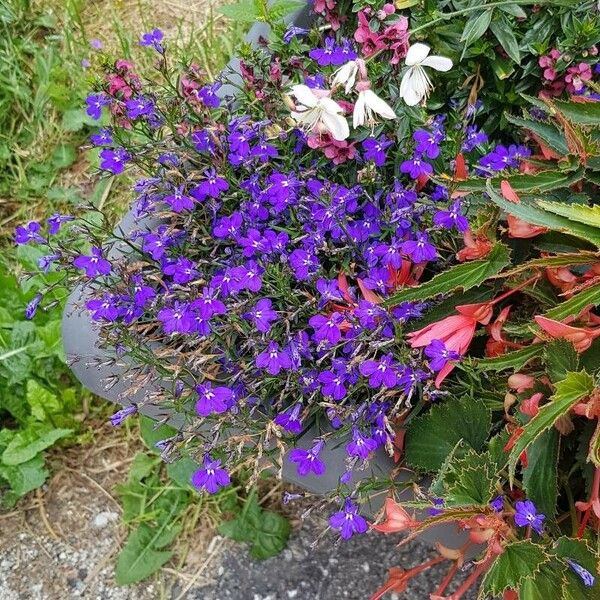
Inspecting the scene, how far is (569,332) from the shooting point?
2.97 feet

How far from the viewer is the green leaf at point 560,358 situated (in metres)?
0.91

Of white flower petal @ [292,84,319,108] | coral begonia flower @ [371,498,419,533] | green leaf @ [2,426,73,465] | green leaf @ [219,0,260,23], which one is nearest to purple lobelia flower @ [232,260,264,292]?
white flower petal @ [292,84,319,108]

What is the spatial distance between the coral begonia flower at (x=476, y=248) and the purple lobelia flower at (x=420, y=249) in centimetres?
6

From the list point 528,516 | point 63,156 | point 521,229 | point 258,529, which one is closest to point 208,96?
point 521,229

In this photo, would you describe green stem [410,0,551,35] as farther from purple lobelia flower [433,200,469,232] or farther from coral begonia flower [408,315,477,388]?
coral begonia flower [408,315,477,388]

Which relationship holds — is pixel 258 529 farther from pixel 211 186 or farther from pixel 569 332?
pixel 569 332

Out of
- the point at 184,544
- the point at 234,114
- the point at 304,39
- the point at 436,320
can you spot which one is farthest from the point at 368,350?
the point at 184,544

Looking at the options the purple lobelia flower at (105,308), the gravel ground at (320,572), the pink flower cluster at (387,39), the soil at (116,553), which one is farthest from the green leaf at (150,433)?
the pink flower cluster at (387,39)

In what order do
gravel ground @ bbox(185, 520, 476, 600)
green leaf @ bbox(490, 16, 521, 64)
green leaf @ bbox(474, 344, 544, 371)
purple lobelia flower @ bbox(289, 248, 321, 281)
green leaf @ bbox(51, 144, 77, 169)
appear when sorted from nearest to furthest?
1. green leaf @ bbox(474, 344, 544, 371)
2. purple lobelia flower @ bbox(289, 248, 321, 281)
3. green leaf @ bbox(490, 16, 521, 64)
4. gravel ground @ bbox(185, 520, 476, 600)
5. green leaf @ bbox(51, 144, 77, 169)

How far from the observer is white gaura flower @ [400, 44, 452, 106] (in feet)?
3.51

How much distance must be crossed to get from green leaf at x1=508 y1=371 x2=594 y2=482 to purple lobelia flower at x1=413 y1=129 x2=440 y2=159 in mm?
388

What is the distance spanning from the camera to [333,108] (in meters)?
1.01

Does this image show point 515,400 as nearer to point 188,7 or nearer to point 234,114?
point 234,114

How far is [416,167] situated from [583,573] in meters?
0.55
